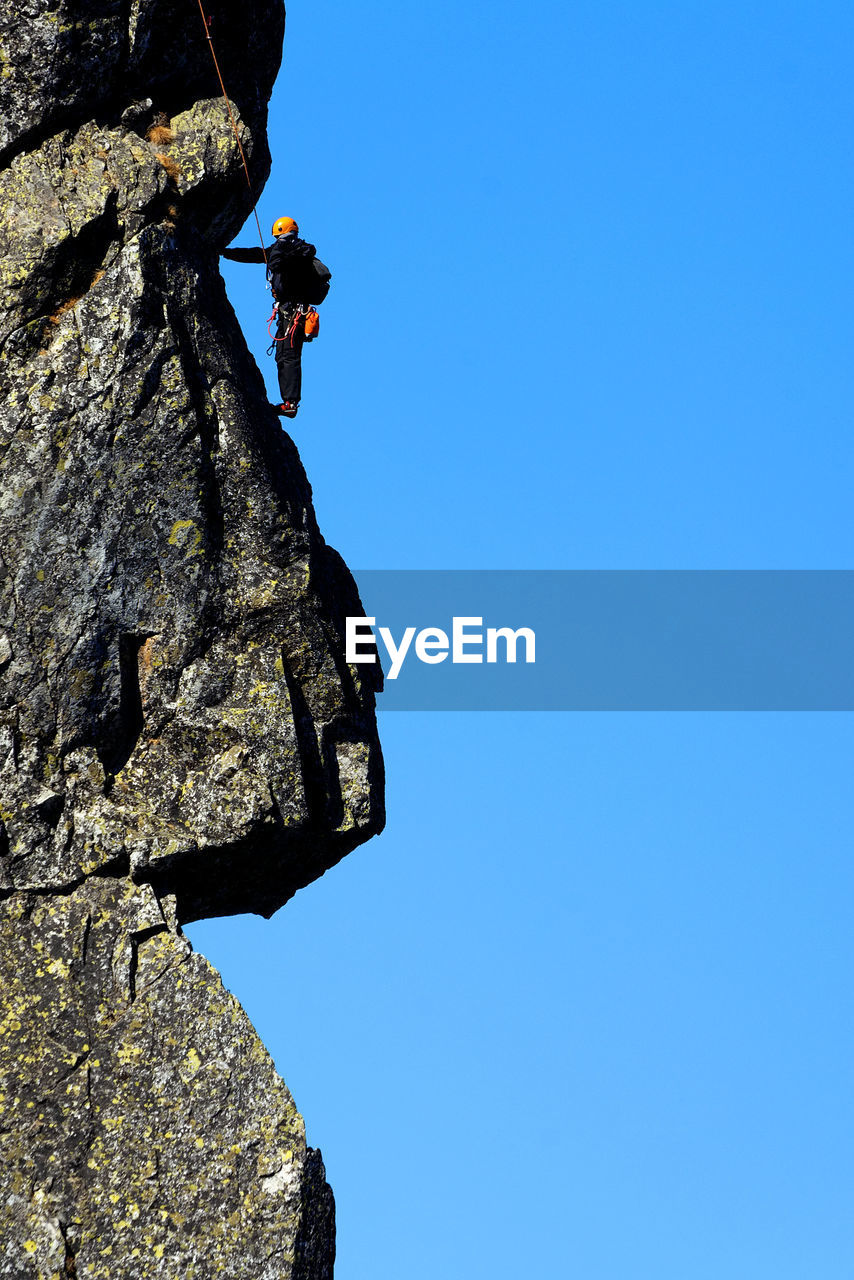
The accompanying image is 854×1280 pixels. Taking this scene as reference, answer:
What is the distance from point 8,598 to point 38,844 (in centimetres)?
310

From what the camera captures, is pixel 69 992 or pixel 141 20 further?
pixel 141 20

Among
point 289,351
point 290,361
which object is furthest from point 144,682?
point 289,351

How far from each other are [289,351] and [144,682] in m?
6.22

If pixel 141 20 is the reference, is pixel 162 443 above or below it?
below

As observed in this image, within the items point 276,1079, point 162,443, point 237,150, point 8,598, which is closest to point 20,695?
point 8,598

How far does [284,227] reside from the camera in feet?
117

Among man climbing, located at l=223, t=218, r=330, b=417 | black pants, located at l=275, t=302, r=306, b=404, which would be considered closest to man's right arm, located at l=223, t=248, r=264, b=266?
man climbing, located at l=223, t=218, r=330, b=417

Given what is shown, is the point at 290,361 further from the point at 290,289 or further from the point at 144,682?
the point at 144,682

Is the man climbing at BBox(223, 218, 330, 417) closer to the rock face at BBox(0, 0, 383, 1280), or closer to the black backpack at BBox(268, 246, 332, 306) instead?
the black backpack at BBox(268, 246, 332, 306)

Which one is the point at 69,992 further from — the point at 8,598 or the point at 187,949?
the point at 8,598

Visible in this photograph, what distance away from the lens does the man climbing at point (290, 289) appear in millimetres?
35688

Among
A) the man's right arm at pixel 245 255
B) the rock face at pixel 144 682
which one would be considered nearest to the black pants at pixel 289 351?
the man's right arm at pixel 245 255

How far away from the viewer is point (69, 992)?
30406 millimetres

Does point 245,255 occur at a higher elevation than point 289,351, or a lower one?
higher
